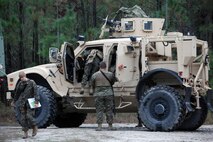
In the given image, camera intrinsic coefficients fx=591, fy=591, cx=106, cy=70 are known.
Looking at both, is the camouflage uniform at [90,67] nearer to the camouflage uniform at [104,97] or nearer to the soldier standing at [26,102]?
the camouflage uniform at [104,97]

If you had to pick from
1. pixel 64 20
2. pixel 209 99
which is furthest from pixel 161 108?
pixel 64 20

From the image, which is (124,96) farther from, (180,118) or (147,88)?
(180,118)

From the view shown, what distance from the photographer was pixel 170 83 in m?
15.7

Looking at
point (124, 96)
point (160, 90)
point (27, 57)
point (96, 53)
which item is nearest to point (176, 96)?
point (160, 90)

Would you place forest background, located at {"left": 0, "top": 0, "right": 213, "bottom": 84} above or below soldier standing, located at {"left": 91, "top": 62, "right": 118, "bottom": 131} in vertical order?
above

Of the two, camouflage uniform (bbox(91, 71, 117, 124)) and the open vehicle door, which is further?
the open vehicle door

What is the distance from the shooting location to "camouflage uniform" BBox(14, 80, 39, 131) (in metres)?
13.5

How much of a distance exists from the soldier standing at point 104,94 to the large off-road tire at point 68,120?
2.83m

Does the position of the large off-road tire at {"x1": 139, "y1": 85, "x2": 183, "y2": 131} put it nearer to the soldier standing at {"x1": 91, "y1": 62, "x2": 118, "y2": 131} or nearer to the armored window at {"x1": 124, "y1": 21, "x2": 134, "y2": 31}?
the soldier standing at {"x1": 91, "y1": 62, "x2": 118, "y2": 131}

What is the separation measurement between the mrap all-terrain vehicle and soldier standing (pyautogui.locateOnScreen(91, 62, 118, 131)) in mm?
738

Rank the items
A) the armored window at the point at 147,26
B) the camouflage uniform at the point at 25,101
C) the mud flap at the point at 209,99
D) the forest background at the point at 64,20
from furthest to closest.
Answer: the forest background at the point at 64,20, the armored window at the point at 147,26, the mud flap at the point at 209,99, the camouflage uniform at the point at 25,101

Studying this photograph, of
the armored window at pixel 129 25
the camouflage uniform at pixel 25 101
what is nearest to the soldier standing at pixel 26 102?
the camouflage uniform at pixel 25 101

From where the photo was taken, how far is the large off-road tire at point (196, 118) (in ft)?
53.2

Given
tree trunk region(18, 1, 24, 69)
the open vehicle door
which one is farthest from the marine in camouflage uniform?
tree trunk region(18, 1, 24, 69)
